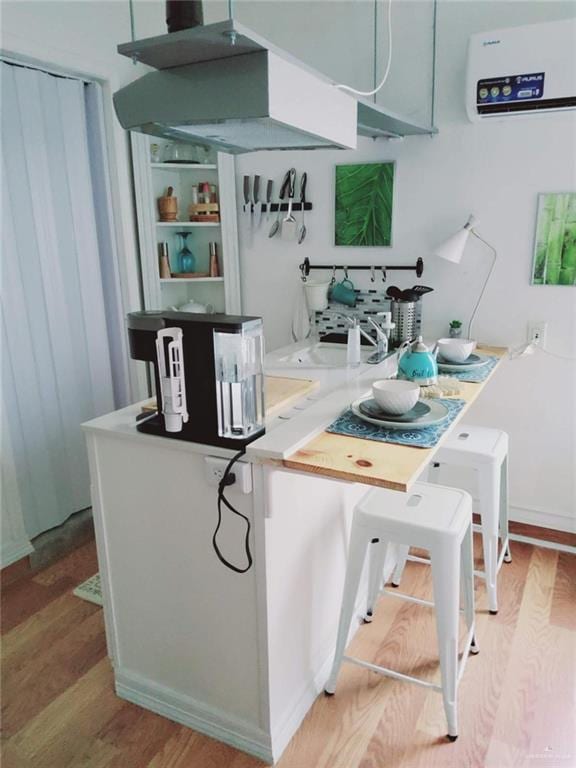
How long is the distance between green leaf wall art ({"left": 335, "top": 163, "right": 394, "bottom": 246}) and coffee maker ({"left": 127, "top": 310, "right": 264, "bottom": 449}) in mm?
1487

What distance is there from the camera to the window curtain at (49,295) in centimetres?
230

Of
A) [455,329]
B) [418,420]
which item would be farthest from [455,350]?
[418,420]

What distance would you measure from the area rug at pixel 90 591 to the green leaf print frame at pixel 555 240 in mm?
2243

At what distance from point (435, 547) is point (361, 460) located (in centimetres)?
45

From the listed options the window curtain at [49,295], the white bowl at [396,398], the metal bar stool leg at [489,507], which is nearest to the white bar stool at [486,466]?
the metal bar stool leg at [489,507]

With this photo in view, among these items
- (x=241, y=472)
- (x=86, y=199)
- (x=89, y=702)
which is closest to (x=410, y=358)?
(x=241, y=472)

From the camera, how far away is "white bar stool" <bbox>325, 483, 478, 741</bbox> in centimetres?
157

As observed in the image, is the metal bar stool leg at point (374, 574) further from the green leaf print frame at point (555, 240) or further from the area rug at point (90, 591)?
the green leaf print frame at point (555, 240)

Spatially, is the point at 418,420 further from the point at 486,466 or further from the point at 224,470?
the point at 486,466

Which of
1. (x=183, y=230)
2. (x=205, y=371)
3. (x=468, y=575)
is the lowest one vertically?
(x=468, y=575)

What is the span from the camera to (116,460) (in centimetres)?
158

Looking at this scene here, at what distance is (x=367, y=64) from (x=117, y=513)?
223 cm

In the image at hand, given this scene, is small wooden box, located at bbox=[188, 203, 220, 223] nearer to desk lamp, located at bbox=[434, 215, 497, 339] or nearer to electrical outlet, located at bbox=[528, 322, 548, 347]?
desk lamp, located at bbox=[434, 215, 497, 339]

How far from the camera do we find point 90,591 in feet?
7.59
